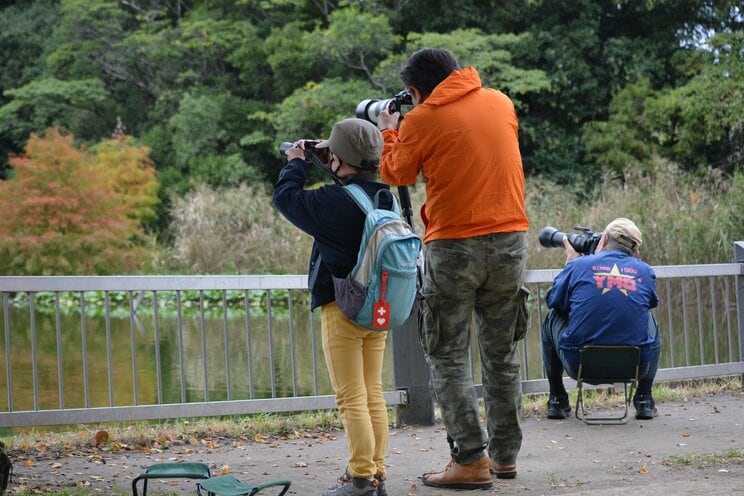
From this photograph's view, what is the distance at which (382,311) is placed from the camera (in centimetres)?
437

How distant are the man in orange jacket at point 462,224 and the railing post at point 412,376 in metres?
1.66

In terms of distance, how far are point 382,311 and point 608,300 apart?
2467 millimetres

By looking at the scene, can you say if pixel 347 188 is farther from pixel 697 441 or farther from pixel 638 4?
pixel 638 4

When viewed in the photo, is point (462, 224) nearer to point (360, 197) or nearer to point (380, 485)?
point (360, 197)

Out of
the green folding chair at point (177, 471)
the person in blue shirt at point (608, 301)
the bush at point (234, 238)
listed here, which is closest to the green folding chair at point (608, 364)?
the person in blue shirt at point (608, 301)

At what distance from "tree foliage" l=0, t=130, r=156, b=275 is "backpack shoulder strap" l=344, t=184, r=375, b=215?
70.4 ft

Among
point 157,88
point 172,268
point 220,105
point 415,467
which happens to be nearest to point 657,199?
point 172,268

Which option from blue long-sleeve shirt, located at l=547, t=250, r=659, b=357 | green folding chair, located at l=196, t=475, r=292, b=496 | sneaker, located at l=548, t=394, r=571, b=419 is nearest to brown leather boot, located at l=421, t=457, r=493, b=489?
green folding chair, located at l=196, t=475, r=292, b=496

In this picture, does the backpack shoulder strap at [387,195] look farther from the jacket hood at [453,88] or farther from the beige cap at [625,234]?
the beige cap at [625,234]

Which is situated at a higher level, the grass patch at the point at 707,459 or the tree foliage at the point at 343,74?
the tree foliage at the point at 343,74

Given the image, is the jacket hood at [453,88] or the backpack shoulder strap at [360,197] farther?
the jacket hood at [453,88]

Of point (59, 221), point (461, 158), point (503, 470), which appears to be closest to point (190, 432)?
point (503, 470)

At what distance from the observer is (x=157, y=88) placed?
36.8 metres

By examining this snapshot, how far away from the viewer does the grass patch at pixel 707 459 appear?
530 cm
